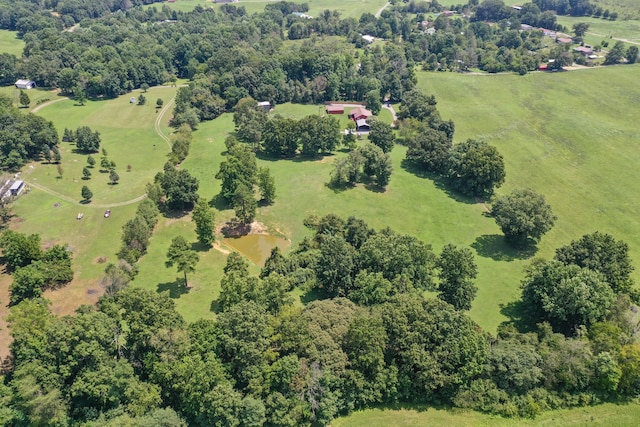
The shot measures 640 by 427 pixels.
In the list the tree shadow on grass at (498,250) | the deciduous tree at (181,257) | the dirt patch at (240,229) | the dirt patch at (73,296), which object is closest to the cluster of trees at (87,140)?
the dirt patch at (240,229)

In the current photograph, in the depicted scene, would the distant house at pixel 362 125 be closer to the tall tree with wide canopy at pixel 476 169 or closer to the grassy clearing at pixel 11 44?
the tall tree with wide canopy at pixel 476 169

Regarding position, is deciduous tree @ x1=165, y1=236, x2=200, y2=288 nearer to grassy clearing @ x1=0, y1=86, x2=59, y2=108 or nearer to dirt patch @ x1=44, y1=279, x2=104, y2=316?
dirt patch @ x1=44, y1=279, x2=104, y2=316

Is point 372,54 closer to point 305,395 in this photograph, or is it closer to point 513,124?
point 513,124

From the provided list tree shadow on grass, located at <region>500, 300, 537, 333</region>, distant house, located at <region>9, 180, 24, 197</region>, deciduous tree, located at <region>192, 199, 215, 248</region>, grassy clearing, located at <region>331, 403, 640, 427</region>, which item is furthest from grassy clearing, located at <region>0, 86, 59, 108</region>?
tree shadow on grass, located at <region>500, 300, 537, 333</region>

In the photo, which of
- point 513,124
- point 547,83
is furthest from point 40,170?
point 547,83

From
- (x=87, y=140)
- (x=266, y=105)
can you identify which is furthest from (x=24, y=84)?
(x=266, y=105)
